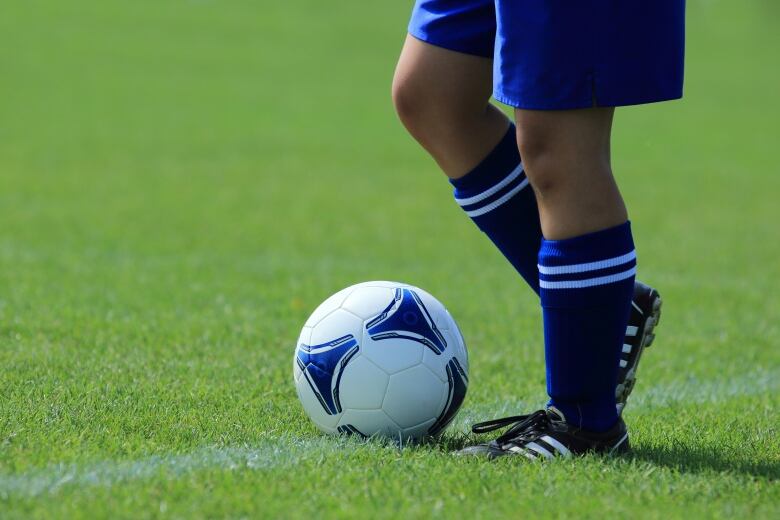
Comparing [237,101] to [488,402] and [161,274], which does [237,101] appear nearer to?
[161,274]

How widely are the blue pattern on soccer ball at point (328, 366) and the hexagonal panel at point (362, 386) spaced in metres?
0.02

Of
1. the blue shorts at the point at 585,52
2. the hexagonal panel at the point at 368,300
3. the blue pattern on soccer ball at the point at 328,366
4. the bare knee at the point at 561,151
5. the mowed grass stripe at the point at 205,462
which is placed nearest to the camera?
the mowed grass stripe at the point at 205,462

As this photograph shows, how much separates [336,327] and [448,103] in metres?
0.75

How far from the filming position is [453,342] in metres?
3.40

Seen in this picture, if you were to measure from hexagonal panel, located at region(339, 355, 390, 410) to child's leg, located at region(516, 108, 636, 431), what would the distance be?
51 cm

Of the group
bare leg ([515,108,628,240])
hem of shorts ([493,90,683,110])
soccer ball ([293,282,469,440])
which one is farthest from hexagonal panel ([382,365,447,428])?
hem of shorts ([493,90,683,110])

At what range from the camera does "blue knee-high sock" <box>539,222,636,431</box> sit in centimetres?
294

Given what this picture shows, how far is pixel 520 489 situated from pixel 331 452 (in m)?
0.58

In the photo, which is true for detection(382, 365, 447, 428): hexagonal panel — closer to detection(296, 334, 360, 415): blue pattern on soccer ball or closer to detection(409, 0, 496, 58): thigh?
detection(296, 334, 360, 415): blue pattern on soccer ball

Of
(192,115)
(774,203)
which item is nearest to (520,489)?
(774,203)

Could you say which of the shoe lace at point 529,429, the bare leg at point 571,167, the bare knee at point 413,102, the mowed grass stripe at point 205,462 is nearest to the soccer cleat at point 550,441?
the shoe lace at point 529,429

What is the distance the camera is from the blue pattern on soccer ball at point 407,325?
331cm

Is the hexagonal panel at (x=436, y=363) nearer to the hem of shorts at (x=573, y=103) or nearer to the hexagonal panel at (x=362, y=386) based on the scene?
the hexagonal panel at (x=362, y=386)

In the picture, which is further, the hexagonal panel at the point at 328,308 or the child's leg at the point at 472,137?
the hexagonal panel at the point at 328,308
